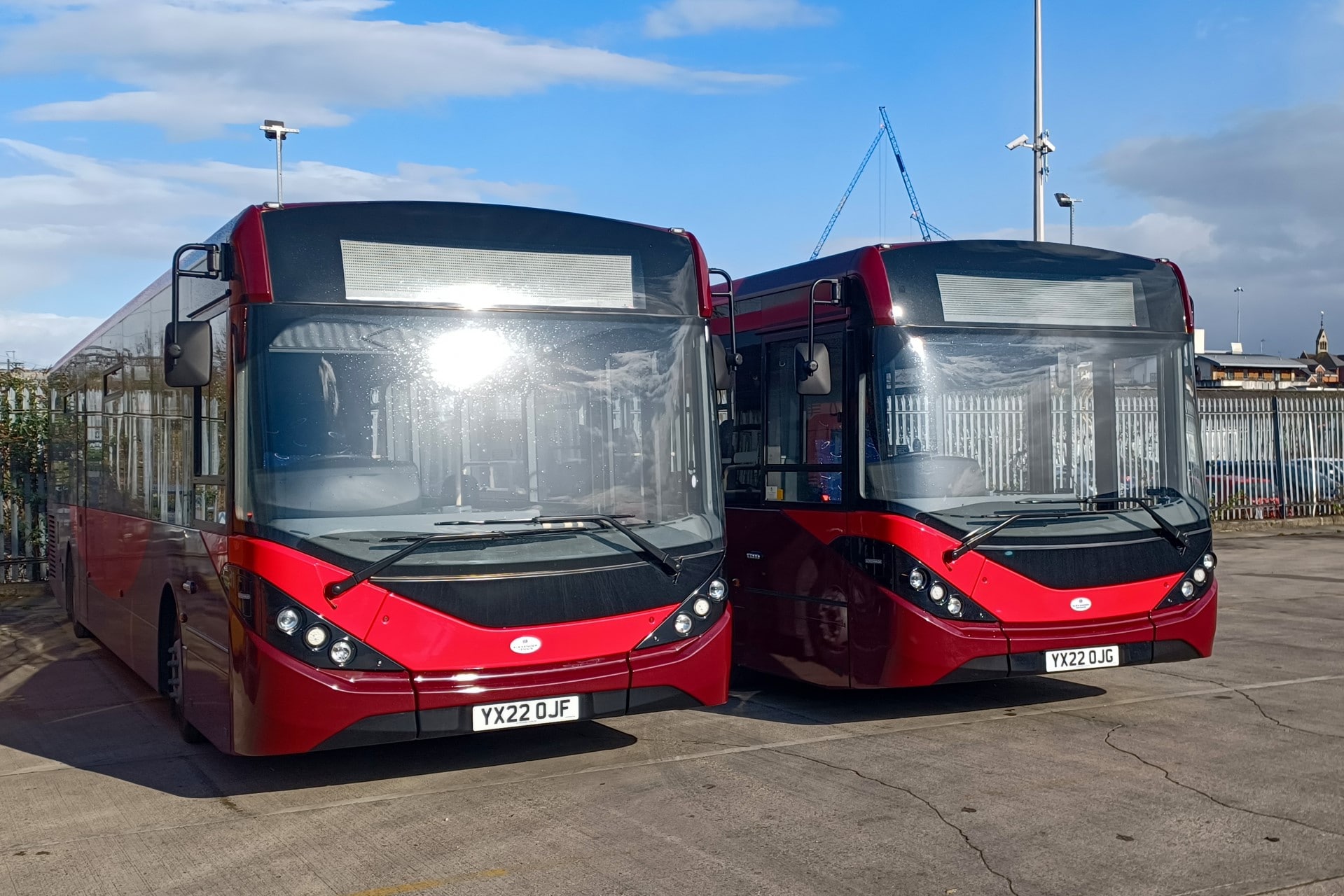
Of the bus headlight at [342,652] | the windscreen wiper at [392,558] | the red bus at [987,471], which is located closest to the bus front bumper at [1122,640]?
the red bus at [987,471]

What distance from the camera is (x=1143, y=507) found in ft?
29.4

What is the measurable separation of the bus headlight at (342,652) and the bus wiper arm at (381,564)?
0.69ft

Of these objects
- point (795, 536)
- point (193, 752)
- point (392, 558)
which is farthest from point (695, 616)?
point (193, 752)

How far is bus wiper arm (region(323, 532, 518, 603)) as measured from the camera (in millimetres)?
6684

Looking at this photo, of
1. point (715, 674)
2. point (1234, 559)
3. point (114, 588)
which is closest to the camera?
point (715, 674)

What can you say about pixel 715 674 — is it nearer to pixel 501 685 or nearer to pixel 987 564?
pixel 501 685

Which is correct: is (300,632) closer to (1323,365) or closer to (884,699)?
(884,699)

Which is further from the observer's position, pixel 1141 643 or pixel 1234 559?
pixel 1234 559

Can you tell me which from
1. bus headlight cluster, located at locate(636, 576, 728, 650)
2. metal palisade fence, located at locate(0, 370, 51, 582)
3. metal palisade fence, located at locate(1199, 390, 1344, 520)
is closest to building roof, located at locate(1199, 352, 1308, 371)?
metal palisade fence, located at locate(1199, 390, 1344, 520)

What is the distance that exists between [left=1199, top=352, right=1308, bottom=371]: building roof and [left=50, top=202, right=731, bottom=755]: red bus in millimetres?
105608

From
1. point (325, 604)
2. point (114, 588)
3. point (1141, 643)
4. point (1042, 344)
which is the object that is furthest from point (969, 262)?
point (114, 588)

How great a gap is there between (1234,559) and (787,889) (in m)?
17.2

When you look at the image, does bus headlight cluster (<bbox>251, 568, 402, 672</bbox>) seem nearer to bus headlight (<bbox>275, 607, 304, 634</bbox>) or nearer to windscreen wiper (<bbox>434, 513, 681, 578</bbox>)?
bus headlight (<bbox>275, 607, 304, 634</bbox>)

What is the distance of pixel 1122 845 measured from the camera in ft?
19.2
